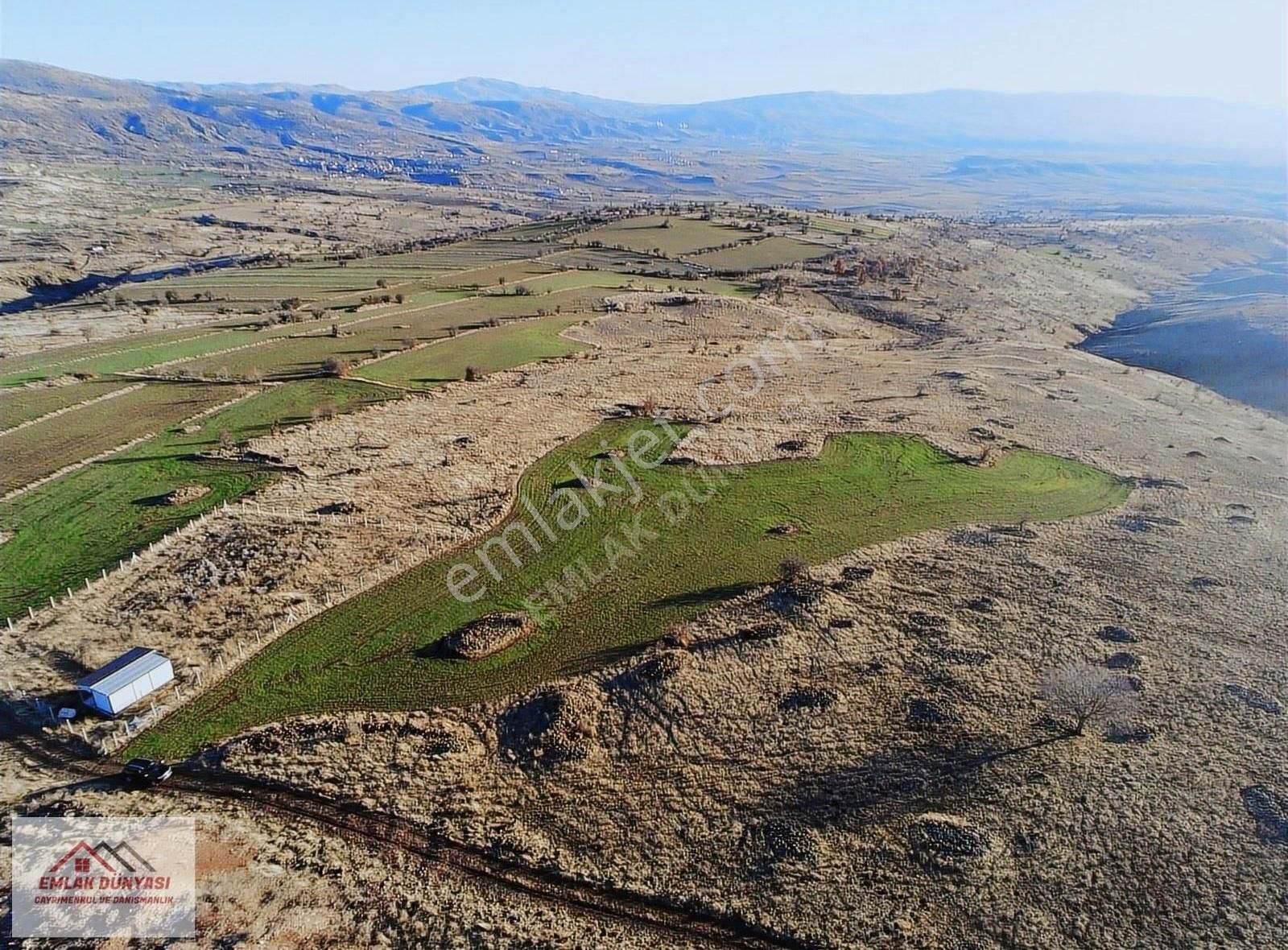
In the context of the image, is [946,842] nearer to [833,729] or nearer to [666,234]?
[833,729]

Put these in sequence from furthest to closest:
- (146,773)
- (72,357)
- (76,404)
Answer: (72,357), (76,404), (146,773)

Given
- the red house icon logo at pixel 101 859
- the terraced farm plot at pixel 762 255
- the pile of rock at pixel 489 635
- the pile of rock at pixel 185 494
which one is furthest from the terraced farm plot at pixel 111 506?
the terraced farm plot at pixel 762 255

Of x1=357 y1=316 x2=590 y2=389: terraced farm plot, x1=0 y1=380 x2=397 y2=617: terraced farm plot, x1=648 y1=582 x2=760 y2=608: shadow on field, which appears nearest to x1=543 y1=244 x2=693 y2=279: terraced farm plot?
x1=357 y1=316 x2=590 y2=389: terraced farm plot

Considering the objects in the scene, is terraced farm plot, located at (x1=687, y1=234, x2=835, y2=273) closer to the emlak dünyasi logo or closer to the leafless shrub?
the leafless shrub

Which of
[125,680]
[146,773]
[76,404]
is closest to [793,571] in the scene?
[146,773]

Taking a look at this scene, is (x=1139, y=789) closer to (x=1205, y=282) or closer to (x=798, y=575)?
(x=798, y=575)

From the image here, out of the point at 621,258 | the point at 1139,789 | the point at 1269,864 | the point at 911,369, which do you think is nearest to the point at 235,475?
the point at 1139,789

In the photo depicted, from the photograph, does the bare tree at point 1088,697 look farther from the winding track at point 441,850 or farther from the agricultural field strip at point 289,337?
the agricultural field strip at point 289,337
